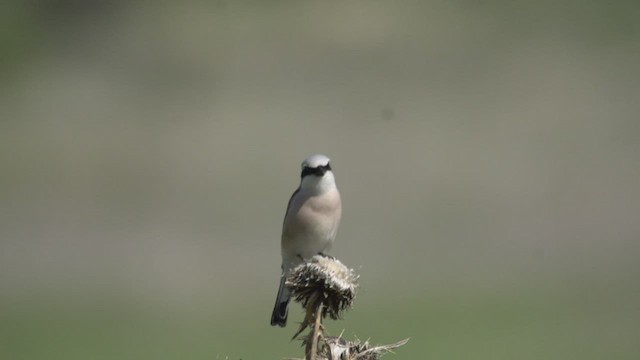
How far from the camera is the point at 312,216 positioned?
21.1 ft

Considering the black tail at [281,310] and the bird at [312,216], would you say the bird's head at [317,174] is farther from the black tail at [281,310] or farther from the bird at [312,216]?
the black tail at [281,310]

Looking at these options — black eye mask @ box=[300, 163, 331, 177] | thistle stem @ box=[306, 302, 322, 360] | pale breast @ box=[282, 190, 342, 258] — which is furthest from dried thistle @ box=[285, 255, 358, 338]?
black eye mask @ box=[300, 163, 331, 177]

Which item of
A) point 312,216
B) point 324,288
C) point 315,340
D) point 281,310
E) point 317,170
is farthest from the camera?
point 317,170

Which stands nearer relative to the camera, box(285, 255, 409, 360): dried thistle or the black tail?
box(285, 255, 409, 360): dried thistle

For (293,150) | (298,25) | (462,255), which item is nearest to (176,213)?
(293,150)

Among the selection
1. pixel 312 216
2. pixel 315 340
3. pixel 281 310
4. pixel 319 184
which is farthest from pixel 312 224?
pixel 315 340

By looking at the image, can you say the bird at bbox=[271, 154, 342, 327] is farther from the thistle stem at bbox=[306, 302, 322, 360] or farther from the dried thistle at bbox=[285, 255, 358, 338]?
the thistle stem at bbox=[306, 302, 322, 360]

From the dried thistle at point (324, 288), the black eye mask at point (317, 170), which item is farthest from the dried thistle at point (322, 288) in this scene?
the black eye mask at point (317, 170)

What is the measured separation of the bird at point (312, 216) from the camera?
6449mm

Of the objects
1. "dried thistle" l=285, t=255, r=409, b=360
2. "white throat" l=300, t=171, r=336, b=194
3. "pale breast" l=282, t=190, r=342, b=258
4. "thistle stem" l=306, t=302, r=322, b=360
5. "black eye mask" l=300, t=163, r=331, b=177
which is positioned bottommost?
"thistle stem" l=306, t=302, r=322, b=360

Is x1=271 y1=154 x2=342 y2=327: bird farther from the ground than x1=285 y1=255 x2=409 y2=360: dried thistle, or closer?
farther from the ground

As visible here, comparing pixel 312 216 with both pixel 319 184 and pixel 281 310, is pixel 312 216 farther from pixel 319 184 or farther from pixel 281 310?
pixel 281 310

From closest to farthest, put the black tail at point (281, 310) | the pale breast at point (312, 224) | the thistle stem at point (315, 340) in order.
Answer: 1. the thistle stem at point (315, 340)
2. the black tail at point (281, 310)
3. the pale breast at point (312, 224)

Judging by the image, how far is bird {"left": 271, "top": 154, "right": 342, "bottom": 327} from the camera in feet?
21.2
